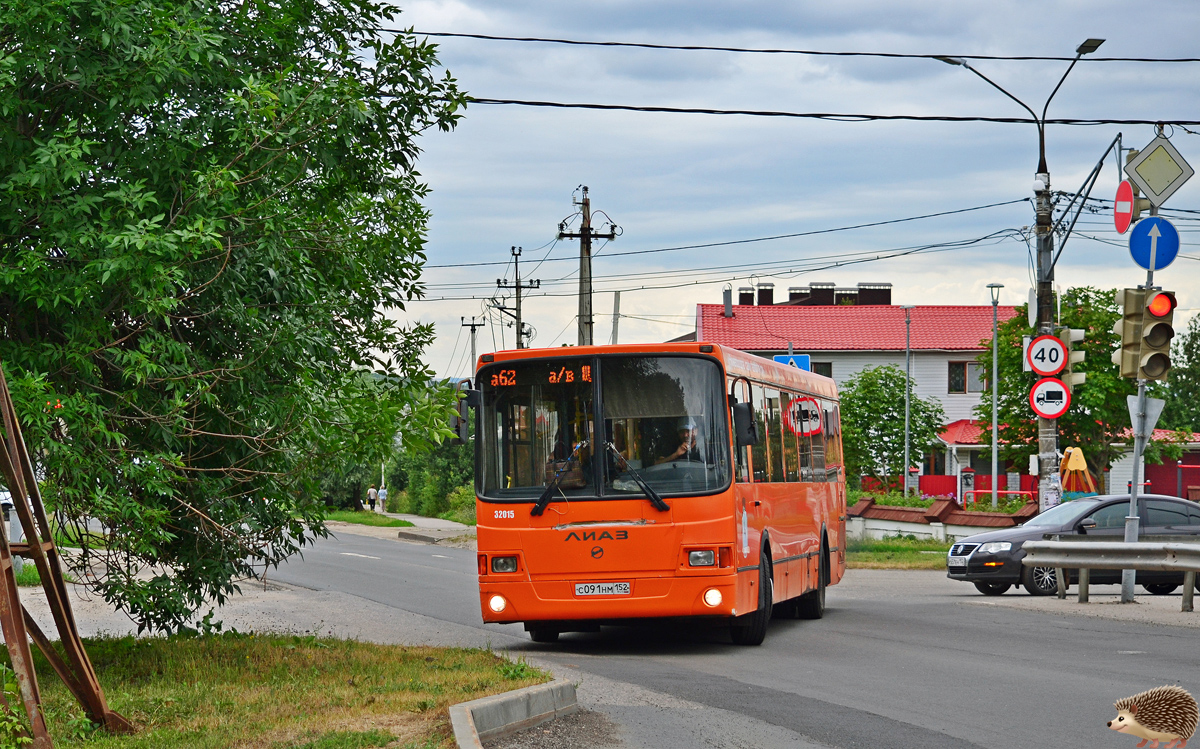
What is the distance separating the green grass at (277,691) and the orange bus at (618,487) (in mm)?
1554

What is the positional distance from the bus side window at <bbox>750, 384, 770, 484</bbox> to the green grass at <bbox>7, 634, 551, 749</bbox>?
3662mm

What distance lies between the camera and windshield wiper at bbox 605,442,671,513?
12.3 meters

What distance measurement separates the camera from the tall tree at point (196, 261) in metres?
8.50

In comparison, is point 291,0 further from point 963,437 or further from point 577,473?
point 963,437

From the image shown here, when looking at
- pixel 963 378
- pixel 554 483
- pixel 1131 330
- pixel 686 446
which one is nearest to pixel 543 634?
pixel 554 483

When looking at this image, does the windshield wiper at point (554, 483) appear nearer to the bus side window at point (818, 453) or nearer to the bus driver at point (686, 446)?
the bus driver at point (686, 446)

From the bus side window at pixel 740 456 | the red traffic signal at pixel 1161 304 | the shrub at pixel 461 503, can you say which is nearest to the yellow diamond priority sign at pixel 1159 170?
the red traffic signal at pixel 1161 304

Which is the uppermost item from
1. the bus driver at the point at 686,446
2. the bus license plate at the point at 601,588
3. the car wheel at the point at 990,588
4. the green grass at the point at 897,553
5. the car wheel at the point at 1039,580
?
the bus driver at the point at 686,446

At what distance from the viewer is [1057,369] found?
2142cm

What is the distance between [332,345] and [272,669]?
248 centimetres

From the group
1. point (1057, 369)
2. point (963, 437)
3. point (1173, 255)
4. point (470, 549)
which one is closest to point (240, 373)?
point (1173, 255)

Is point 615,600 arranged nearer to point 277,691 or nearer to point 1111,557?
point 277,691

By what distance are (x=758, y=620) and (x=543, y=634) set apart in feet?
7.35

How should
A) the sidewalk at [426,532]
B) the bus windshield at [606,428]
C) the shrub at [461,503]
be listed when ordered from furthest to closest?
the shrub at [461,503]
the sidewalk at [426,532]
the bus windshield at [606,428]
